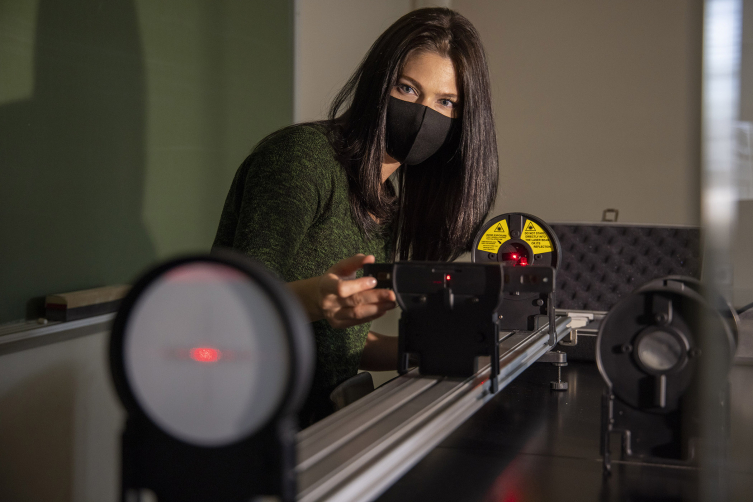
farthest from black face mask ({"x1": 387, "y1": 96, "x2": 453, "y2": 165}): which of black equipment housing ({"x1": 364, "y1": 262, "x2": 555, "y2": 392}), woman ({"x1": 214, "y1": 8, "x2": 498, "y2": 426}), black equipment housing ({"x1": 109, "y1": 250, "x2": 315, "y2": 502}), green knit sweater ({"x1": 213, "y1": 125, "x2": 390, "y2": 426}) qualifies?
black equipment housing ({"x1": 109, "y1": 250, "x2": 315, "y2": 502})

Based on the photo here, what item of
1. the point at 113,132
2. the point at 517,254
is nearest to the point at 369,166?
the point at 517,254

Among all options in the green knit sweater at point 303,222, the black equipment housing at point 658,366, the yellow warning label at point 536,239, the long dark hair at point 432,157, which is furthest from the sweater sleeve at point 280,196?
the black equipment housing at point 658,366

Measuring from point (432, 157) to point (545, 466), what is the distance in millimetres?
850

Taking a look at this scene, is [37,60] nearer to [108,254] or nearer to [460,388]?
[108,254]

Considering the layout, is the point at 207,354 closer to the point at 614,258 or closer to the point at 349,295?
the point at 349,295

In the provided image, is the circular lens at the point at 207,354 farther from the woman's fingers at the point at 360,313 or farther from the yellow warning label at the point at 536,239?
the yellow warning label at the point at 536,239

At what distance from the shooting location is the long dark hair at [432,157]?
1.20 metres

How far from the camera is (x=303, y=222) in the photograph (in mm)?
997

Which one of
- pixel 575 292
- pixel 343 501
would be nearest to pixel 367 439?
pixel 343 501

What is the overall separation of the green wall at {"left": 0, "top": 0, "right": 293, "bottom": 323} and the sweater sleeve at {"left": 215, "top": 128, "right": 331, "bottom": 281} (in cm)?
61

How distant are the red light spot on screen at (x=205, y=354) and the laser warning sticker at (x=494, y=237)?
0.79 meters

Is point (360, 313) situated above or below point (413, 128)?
below

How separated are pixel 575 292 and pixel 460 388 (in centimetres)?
141

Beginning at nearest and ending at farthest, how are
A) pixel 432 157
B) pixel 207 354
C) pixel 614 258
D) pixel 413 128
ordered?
pixel 207 354, pixel 413 128, pixel 432 157, pixel 614 258
